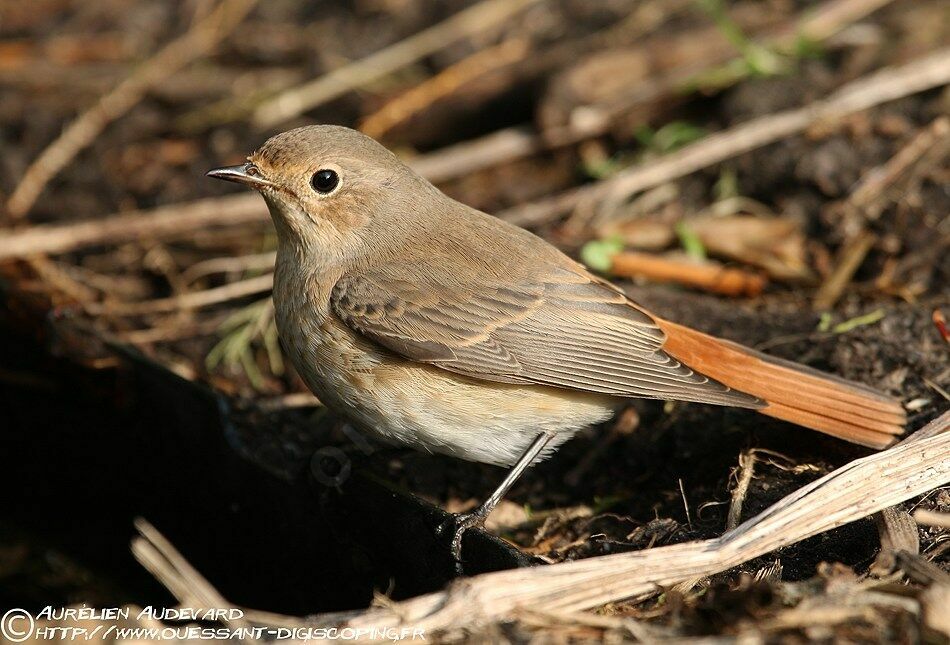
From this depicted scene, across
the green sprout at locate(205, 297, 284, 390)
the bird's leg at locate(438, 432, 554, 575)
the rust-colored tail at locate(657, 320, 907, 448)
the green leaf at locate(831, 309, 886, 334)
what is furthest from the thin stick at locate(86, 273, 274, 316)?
the green leaf at locate(831, 309, 886, 334)

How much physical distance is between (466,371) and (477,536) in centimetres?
67

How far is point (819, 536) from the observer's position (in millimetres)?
3693

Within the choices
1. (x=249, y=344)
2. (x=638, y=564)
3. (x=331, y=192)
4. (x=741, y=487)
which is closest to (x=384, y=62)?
(x=249, y=344)

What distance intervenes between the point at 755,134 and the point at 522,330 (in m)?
2.71

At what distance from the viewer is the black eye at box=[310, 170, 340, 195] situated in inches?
175

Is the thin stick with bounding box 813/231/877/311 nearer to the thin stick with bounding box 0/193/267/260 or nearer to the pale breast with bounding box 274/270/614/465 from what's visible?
the pale breast with bounding box 274/270/614/465

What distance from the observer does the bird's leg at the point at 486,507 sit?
13.0 feet

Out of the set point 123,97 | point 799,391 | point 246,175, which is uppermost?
point 123,97

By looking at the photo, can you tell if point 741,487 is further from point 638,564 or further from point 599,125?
point 599,125

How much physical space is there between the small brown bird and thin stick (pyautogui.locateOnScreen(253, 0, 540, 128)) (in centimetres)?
309

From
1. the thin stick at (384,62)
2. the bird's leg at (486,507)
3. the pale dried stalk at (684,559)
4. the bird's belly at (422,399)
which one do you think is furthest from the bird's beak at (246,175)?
the thin stick at (384,62)

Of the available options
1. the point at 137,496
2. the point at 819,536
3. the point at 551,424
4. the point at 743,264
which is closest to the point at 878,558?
the point at 819,536

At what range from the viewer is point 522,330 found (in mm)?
4297

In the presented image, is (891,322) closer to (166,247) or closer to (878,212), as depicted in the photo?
(878,212)
